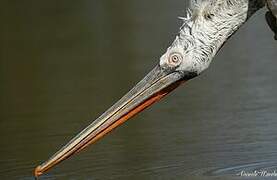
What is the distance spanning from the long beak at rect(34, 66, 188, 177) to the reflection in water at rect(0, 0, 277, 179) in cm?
85

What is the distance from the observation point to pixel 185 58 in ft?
30.5

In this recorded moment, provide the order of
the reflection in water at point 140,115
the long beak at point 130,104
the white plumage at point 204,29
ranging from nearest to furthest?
the white plumage at point 204,29 → the long beak at point 130,104 → the reflection in water at point 140,115

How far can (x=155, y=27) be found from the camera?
906 inches

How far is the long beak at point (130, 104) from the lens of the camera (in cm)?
923

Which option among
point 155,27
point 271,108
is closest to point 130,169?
point 271,108

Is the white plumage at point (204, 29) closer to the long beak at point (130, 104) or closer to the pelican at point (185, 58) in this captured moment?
the pelican at point (185, 58)

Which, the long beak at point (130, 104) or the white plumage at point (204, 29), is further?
the long beak at point (130, 104)

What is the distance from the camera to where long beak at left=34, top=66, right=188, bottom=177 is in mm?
9234

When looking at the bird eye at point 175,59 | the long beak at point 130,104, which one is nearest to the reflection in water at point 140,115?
the long beak at point 130,104

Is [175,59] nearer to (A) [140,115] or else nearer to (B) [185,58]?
(B) [185,58]

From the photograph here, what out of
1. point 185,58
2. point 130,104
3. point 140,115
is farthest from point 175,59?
point 140,115

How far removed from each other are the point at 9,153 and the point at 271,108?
10.2 ft

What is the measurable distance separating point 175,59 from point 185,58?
10 cm

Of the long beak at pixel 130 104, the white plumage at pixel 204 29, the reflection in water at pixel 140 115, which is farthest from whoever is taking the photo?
the reflection in water at pixel 140 115
